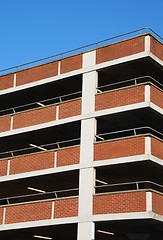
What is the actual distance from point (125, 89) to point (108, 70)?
6.28 ft

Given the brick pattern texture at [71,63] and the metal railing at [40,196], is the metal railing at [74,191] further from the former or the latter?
the brick pattern texture at [71,63]

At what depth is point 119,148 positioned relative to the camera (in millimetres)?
24344

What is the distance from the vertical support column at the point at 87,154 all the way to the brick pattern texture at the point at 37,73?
1981 millimetres

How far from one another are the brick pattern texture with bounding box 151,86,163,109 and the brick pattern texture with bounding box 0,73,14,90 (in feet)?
28.8

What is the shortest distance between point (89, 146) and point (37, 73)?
19.0ft

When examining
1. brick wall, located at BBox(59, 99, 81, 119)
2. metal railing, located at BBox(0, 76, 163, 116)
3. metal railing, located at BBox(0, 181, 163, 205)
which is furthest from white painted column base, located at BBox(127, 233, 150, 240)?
metal railing, located at BBox(0, 76, 163, 116)

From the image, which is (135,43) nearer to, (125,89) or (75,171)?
(125,89)

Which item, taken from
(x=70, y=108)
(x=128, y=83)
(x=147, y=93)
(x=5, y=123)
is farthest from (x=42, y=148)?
(x=147, y=93)

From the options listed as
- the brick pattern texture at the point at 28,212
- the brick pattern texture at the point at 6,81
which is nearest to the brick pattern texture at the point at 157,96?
the brick pattern texture at the point at 28,212

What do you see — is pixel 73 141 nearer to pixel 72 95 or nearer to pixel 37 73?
pixel 72 95

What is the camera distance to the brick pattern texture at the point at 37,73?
28.3 metres

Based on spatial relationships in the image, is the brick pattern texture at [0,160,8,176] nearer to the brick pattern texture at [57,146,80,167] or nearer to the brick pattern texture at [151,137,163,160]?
the brick pattern texture at [57,146,80,167]

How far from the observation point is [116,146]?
80.2 ft

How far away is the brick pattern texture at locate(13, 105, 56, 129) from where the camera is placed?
27.5 m
